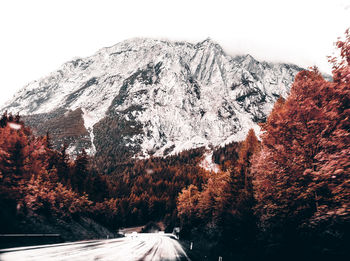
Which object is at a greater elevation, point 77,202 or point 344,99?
point 344,99

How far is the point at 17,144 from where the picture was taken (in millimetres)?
29219

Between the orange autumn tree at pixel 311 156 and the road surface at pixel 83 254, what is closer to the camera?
the orange autumn tree at pixel 311 156

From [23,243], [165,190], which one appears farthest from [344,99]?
[165,190]

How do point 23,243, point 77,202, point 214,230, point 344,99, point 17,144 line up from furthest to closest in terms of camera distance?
point 214,230 → point 77,202 → point 17,144 → point 23,243 → point 344,99

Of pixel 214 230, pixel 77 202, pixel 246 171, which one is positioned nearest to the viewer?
pixel 246 171

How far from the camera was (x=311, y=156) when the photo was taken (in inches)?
457

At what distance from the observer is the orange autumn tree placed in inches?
359

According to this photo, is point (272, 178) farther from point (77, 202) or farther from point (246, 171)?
point (77, 202)

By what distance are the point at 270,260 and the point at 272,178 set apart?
4781mm

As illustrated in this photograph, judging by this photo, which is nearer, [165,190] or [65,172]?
[65,172]

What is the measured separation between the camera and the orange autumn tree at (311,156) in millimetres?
9125

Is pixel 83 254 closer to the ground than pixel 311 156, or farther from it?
closer to the ground

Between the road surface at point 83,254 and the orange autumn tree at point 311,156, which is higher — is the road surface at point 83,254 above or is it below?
below

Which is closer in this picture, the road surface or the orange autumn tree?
the orange autumn tree
